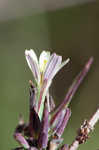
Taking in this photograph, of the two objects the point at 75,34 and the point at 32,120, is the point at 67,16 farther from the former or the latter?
the point at 32,120

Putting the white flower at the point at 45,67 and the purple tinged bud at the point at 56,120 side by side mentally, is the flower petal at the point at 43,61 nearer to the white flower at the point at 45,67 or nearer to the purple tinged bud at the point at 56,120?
the white flower at the point at 45,67

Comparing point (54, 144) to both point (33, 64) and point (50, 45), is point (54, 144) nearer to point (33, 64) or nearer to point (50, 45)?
point (33, 64)

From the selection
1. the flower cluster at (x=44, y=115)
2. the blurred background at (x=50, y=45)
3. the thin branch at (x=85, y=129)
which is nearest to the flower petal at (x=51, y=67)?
the flower cluster at (x=44, y=115)

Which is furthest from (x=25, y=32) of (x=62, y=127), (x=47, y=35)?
(x=62, y=127)

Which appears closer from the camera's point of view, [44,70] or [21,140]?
[21,140]

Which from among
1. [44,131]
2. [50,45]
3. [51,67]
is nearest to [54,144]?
[44,131]

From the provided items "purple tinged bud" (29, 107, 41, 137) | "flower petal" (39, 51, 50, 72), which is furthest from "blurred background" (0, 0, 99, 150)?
"purple tinged bud" (29, 107, 41, 137)
